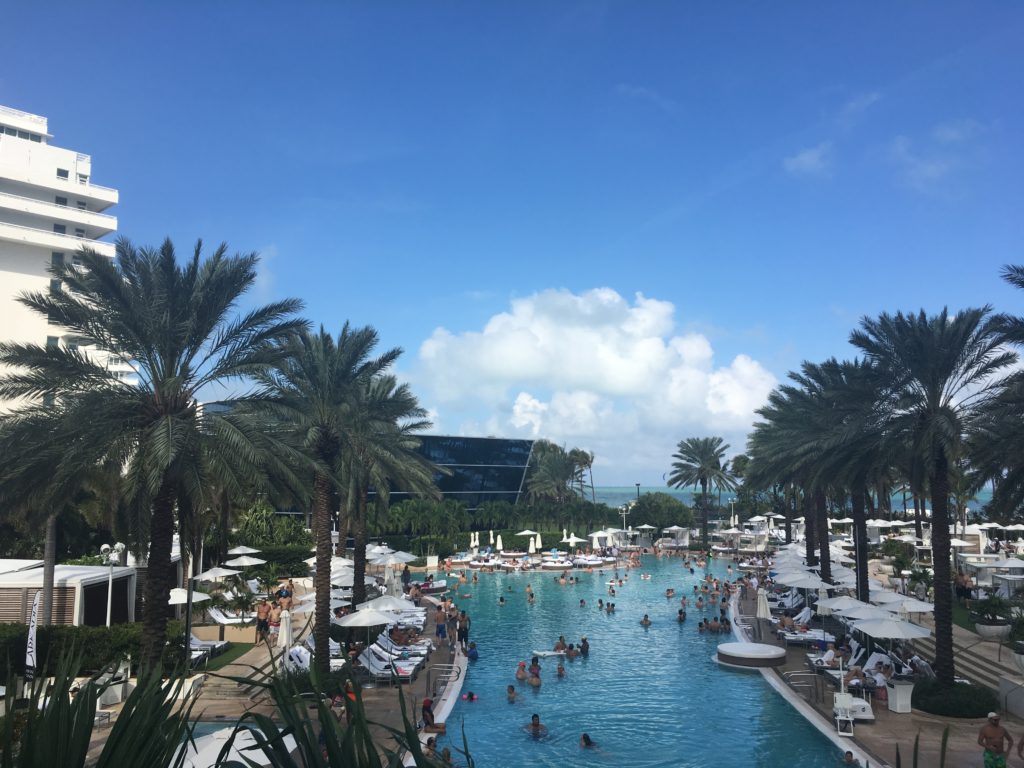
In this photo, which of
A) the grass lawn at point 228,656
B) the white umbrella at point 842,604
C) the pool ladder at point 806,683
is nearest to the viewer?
the pool ladder at point 806,683

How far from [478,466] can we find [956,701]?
55.1 m

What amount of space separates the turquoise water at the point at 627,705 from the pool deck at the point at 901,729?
441 millimetres

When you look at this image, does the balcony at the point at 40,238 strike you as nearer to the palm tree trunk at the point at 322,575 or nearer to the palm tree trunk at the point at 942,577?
the palm tree trunk at the point at 322,575

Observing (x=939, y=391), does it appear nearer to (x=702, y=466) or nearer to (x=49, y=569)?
(x=49, y=569)

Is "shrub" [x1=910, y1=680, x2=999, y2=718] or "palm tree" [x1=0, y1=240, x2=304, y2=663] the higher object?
"palm tree" [x1=0, y1=240, x2=304, y2=663]

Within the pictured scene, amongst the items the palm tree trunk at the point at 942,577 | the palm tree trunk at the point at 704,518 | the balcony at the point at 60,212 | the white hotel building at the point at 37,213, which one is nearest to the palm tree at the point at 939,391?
the palm tree trunk at the point at 942,577

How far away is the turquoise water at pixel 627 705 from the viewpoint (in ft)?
52.2

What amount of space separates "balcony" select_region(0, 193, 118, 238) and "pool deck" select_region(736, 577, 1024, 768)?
5539 cm

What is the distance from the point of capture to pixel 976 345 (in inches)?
704

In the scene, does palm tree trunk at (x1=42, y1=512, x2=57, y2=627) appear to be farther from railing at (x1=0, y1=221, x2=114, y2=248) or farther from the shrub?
railing at (x1=0, y1=221, x2=114, y2=248)

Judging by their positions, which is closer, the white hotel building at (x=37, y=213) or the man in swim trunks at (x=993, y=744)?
the man in swim trunks at (x=993, y=744)

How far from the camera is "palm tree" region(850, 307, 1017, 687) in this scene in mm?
17562

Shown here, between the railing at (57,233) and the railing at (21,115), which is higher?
the railing at (21,115)

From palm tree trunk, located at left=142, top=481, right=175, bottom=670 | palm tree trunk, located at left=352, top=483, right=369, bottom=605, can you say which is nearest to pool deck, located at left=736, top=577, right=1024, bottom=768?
palm tree trunk, located at left=352, top=483, right=369, bottom=605
